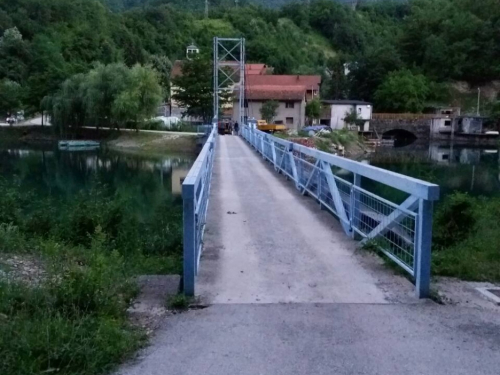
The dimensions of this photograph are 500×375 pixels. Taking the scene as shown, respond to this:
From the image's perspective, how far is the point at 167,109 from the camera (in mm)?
72125

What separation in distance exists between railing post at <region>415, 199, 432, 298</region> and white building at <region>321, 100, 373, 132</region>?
204ft

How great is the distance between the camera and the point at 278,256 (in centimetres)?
658

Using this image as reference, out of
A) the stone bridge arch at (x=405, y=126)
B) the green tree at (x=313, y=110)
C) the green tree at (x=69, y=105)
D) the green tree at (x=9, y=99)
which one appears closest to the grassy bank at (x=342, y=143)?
the green tree at (x=313, y=110)

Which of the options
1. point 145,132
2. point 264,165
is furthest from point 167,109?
point 264,165

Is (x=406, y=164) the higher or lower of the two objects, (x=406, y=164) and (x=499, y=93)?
the lower

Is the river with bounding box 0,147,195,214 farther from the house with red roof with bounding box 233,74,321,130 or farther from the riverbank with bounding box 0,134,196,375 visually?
the house with red roof with bounding box 233,74,321,130

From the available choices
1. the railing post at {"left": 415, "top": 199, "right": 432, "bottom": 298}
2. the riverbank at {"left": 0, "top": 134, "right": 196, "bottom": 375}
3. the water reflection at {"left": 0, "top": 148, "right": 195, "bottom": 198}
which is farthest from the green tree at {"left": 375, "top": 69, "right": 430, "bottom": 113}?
the railing post at {"left": 415, "top": 199, "right": 432, "bottom": 298}

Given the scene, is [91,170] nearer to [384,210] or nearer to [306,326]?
[384,210]

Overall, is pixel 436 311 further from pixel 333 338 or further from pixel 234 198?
pixel 234 198

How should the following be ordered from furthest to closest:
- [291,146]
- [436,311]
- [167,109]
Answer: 1. [167,109]
2. [291,146]
3. [436,311]

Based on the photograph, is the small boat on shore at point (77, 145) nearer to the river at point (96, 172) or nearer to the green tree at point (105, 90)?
the river at point (96, 172)

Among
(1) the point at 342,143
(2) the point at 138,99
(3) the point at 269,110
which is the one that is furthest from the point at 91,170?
(3) the point at 269,110

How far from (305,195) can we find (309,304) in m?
6.76

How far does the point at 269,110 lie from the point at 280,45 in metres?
62.3
